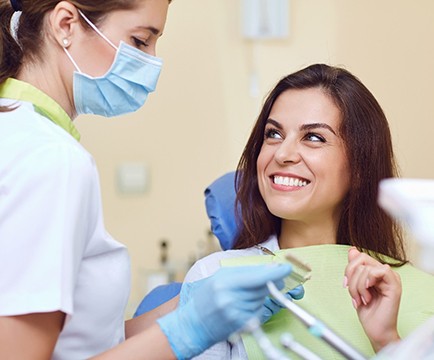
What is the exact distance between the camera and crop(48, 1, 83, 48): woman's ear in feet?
4.16

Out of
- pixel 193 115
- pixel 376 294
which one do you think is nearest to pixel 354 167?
pixel 376 294

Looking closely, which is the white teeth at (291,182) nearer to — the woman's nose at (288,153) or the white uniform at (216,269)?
the woman's nose at (288,153)

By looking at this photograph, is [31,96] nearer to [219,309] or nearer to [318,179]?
[219,309]

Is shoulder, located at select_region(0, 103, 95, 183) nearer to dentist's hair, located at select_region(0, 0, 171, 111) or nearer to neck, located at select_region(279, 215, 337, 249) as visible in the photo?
dentist's hair, located at select_region(0, 0, 171, 111)

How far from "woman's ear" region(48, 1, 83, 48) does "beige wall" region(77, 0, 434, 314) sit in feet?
5.27

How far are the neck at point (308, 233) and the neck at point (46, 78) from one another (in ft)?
2.34

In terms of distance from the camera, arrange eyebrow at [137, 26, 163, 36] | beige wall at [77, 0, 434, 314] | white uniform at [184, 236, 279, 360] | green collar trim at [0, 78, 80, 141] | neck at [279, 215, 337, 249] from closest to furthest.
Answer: green collar trim at [0, 78, 80, 141] < eyebrow at [137, 26, 163, 36] < white uniform at [184, 236, 279, 360] < neck at [279, 215, 337, 249] < beige wall at [77, 0, 434, 314]

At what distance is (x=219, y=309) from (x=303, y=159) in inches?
26.6

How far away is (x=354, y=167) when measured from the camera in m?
1.72

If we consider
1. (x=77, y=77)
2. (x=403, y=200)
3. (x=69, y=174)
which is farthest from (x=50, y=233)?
(x=403, y=200)

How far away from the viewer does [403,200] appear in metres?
0.78

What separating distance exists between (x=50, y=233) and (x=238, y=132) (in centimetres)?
205

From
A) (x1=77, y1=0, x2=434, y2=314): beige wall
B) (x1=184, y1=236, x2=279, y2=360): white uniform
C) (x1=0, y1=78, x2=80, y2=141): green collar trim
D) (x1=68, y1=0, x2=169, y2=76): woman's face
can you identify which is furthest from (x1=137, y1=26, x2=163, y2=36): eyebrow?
(x1=77, y1=0, x2=434, y2=314): beige wall

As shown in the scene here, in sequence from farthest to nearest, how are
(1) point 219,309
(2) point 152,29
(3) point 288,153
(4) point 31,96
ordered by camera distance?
(3) point 288,153 → (2) point 152,29 → (4) point 31,96 → (1) point 219,309
